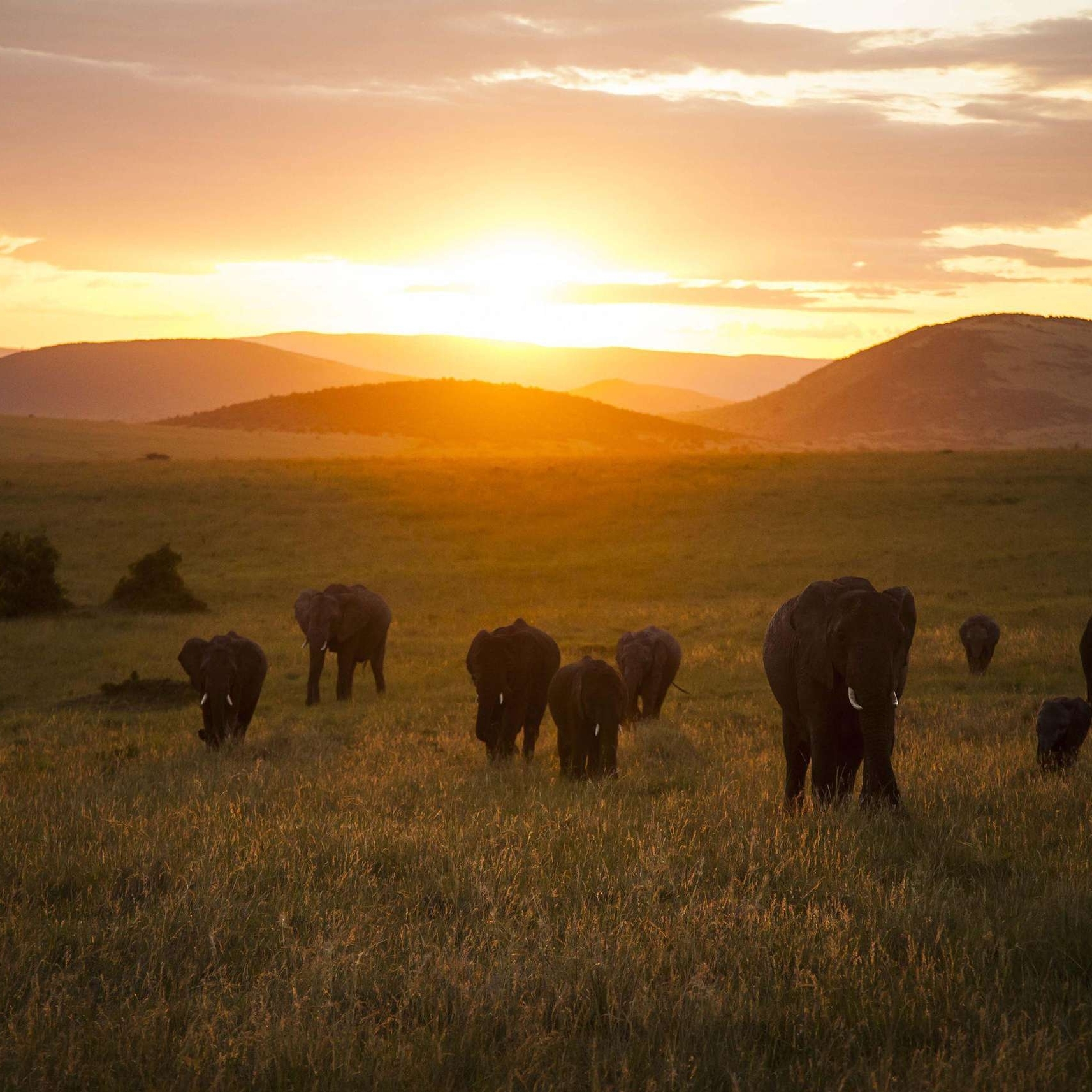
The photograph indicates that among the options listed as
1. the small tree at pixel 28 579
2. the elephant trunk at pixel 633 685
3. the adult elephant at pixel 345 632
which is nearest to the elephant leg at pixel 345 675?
the adult elephant at pixel 345 632

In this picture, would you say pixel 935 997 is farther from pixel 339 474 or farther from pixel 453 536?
pixel 339 474

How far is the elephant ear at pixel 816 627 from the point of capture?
9.25 metres

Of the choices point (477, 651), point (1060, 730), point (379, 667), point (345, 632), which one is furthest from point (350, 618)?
point (1060, 730)

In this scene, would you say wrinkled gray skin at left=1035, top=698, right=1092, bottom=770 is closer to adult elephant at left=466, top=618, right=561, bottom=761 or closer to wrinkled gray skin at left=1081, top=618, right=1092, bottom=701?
wrinkled gray skin at left=1081, top=618, right=1092, bottom=701

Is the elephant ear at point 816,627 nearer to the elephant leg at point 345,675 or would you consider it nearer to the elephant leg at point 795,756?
the elephant leg at point 795,756

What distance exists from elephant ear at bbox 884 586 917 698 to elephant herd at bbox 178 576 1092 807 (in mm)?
33

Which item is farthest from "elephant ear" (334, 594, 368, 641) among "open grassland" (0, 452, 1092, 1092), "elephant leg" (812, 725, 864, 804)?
"elephant leg" (812, 725, 864, 804)

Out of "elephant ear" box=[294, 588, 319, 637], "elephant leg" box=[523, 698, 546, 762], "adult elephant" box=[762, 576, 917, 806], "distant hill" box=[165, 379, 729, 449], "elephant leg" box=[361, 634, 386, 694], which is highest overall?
"distant hill" box=[165, 379, 729, 449]

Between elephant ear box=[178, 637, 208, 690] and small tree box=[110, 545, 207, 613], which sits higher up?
elephant ear box=[178, 637, 208, 690]

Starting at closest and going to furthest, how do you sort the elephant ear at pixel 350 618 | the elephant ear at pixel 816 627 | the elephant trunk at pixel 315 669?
the elephant ear at pixel 816 627 → the elephant trunk at pixel 315 669 → the elephant ear at pixel 350 618

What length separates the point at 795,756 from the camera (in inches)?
404

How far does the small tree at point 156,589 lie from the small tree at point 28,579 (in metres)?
1.42

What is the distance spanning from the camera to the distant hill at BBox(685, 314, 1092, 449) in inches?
6270

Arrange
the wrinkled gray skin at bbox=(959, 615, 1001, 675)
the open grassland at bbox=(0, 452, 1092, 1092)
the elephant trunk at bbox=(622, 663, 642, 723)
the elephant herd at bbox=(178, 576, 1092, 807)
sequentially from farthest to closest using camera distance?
the wrinkled gray skin at bbox=(959, 615, 1001, 675), the elephant trunk at bbox=(622, 663, 642, 723), the elephant herd at bbox=(178, 576, 1092, 807), the open grassland at bbox=(0, 452, 1092, 1092)
